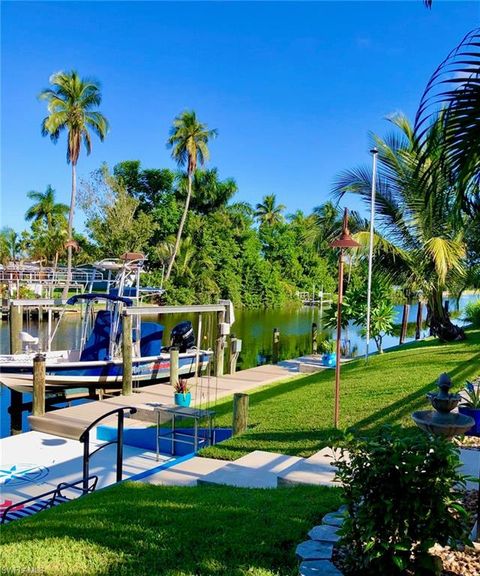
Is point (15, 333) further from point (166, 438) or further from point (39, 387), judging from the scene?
point (166, 438)

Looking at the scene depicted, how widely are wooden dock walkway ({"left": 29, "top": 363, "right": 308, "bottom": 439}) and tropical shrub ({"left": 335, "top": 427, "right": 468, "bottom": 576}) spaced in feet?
24.4

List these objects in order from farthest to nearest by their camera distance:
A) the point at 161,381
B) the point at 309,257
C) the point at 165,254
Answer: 1. the point at 309,257
2. the point at 165,254
3. the point at 161,381

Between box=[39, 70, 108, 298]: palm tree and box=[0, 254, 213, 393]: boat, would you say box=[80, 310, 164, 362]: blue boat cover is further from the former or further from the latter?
box=[39, 70, 108, 298]: palm tree

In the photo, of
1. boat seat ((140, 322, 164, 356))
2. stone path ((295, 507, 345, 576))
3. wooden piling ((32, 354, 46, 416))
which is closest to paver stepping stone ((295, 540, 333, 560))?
stone path ((295, 507, 345, 576))

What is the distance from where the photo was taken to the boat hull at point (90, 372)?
12.6 m

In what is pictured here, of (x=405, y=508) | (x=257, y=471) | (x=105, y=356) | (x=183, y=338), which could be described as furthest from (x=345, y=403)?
(x=183, y=338)

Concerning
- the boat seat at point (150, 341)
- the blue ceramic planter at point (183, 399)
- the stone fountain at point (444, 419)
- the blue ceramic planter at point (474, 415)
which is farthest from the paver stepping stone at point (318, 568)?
the boat seat at point (150, 341)

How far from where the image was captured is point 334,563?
2.84 metres

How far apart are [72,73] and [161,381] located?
2510 centimetres

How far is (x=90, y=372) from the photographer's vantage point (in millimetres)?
13609

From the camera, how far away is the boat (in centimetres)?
1305

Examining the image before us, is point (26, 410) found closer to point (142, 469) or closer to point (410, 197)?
point (142, 469)

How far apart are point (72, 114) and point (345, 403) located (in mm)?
30413

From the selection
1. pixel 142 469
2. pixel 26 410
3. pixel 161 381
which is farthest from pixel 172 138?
pixel 142 469
